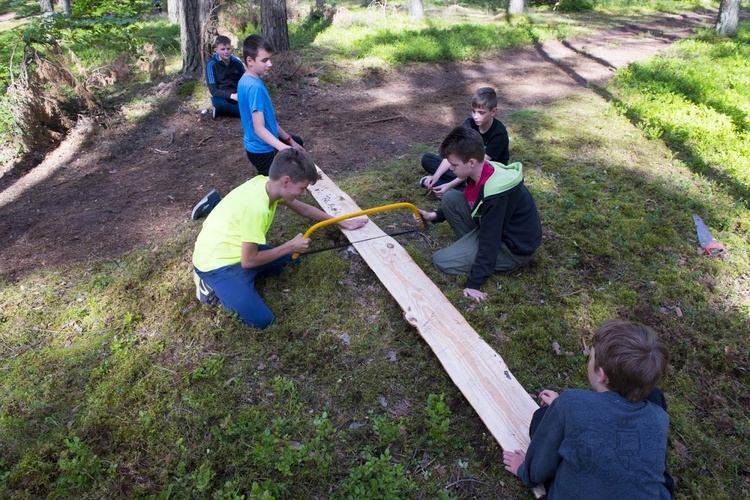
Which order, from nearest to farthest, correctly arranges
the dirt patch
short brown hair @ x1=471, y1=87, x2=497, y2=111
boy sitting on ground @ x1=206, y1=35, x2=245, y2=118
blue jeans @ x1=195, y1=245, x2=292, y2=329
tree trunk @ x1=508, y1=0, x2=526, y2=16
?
blue jeans @ x1=195, y1=245, x2=292, y2=329
short brown hair @ x1=471, y1=87, x2=497, y2=111
the dirt patch
boy sitting on ground @ x1=206, y1=35, x2=245, y2=118
tree trunk @ x1=508, y1=0, x2=526, y2=16

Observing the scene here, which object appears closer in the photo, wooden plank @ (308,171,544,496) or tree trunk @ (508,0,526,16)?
wooden plank @ (308,171,544,496)

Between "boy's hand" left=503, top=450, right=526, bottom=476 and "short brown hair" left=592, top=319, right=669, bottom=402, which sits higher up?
"short brown hair" left=592, top=319, right=669, bottom=402

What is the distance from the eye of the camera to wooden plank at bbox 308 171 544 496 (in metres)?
3.25

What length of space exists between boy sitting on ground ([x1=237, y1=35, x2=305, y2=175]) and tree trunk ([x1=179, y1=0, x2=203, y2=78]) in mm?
5171

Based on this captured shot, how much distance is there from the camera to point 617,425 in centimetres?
228

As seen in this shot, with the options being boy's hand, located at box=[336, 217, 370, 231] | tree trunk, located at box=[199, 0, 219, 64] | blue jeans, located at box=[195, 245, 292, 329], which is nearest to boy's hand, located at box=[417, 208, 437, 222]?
boy's hand, located at box=[336, 217, 370, 231]

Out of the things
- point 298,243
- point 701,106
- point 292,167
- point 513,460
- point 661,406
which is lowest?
point 513,460

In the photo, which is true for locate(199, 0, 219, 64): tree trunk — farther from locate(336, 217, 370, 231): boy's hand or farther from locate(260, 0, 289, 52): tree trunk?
locate(336, 217, 370, 231): boy's hand

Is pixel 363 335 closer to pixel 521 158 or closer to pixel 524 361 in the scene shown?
pixel 524 361

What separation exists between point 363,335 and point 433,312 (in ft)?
2.24

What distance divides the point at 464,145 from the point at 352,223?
1.66 m

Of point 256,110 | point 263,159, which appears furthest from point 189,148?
point 256,110

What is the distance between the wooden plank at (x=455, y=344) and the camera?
3.25 metres

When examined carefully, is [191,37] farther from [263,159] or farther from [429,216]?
[429,216]
